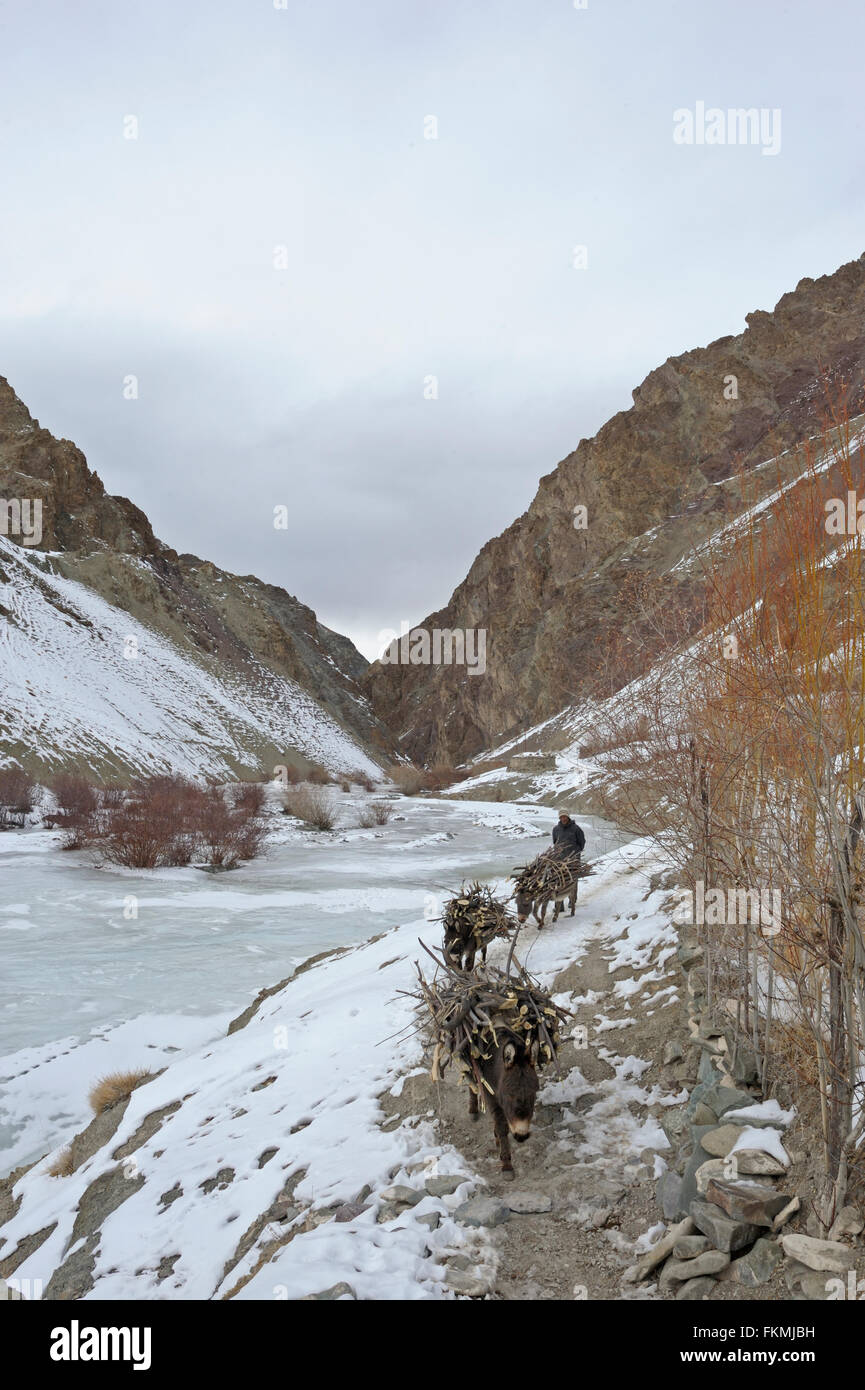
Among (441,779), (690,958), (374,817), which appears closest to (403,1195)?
(690,958)

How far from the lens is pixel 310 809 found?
114ft

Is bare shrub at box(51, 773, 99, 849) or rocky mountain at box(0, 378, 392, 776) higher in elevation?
rocky mountain at box(0, 378, 392, 776)

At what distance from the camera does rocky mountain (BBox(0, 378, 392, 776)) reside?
46.4 metres

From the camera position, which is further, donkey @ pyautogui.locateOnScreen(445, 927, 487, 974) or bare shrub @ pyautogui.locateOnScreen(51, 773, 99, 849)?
→ bare shrub @ pyautogui.locateOnScreen(51, 773, 99, 849)

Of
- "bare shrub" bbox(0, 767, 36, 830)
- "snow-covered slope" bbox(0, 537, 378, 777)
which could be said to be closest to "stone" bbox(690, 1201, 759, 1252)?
"bare shrub" bbox(0, 767, 36, 830)

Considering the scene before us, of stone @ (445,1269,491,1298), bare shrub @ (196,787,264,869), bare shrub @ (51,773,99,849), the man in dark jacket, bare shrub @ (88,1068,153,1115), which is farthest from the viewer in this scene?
bare shrub @ (51,773,99,849)

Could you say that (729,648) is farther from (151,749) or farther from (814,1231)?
(151,749)

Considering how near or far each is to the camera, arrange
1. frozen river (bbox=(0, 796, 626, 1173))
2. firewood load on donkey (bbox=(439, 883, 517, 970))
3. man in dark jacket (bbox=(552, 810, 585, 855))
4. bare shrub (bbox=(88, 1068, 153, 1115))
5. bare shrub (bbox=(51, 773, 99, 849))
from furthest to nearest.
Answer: bare shrub (bbox=(51, 773, 99, 849)) → man in dark jacket (bbox=(552, 810, 585, 855)) → frozen river (bbox=(0, 796, 626, 1173)) → bare shrub (bbox=(88, 1068, 153, 1115)) → firewood load on donkey (bbox=(439, 883, 517, 970))

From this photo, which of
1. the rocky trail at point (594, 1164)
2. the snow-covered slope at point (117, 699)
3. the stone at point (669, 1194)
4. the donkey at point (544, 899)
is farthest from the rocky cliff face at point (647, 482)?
the stone at point (669, 1194)

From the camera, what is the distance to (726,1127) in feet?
12.7

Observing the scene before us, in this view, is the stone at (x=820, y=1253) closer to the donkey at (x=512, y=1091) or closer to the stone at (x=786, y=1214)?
the stone at (x=786, y=1214)

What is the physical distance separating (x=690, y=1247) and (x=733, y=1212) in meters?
0.25

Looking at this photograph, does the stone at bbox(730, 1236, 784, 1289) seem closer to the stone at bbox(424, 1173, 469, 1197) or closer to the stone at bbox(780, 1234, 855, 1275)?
the stone at bbox(780, 1234, 855, 1275)
